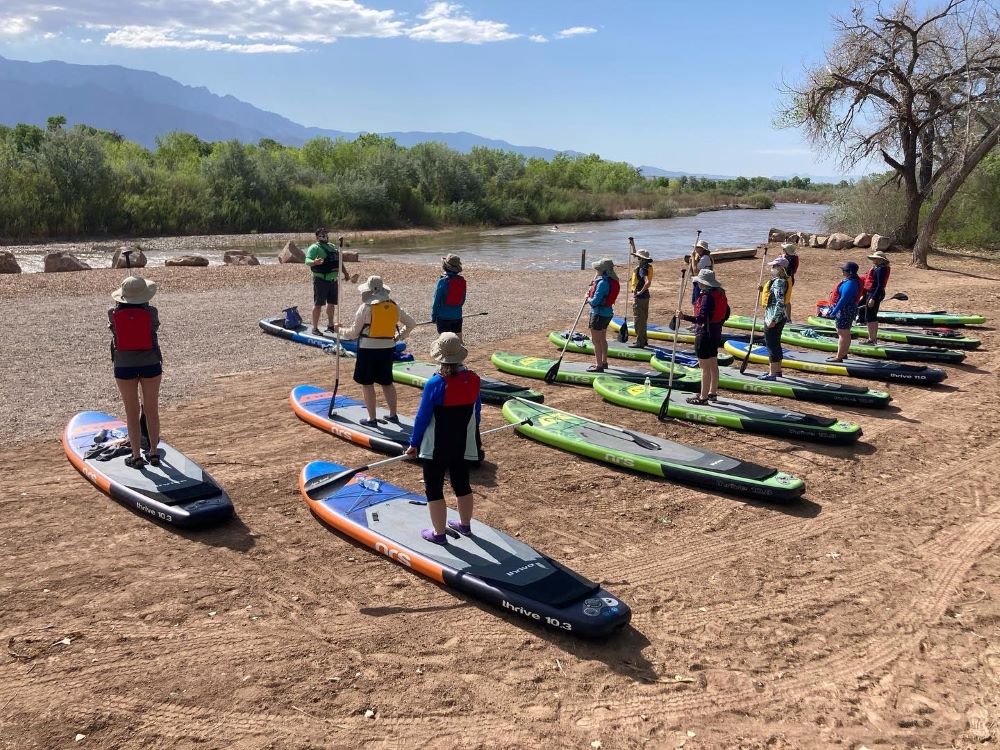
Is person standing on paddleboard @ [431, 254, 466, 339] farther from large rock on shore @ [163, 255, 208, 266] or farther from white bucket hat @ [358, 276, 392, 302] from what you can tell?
large rock on shore @ [163, 255, 208, 266]

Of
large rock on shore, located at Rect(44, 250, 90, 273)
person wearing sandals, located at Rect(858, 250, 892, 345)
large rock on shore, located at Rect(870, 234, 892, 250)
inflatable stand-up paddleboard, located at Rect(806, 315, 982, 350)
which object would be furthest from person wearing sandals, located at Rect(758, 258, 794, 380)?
large rock on shore, located at Rect(44, 250, 90, 273)

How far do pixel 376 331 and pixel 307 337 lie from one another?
5.88 meters

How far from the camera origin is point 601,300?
1076 centimetres

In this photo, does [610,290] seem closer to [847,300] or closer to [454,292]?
[454,292]

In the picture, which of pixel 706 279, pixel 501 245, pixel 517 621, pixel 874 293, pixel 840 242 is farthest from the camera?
pixel 501 245

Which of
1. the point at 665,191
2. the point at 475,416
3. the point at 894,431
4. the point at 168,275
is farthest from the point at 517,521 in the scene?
the point at 665,191

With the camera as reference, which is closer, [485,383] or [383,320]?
[383,320]

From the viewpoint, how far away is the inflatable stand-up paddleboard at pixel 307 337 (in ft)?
40.7

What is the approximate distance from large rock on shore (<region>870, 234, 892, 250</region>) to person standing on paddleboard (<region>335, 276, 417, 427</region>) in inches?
922

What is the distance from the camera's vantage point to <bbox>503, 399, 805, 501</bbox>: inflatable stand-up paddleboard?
6.98m

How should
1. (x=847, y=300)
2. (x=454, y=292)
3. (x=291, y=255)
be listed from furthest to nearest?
(x=291, y=255) < (x=847, y=300) < (x=454, y=292)

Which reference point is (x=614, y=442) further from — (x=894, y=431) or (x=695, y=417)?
(x=894, y=431)

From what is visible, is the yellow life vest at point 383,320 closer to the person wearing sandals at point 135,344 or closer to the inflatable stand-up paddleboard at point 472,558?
the inflatable stand-up paddleboard at point 472,558

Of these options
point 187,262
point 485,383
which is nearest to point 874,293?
point 485,383
